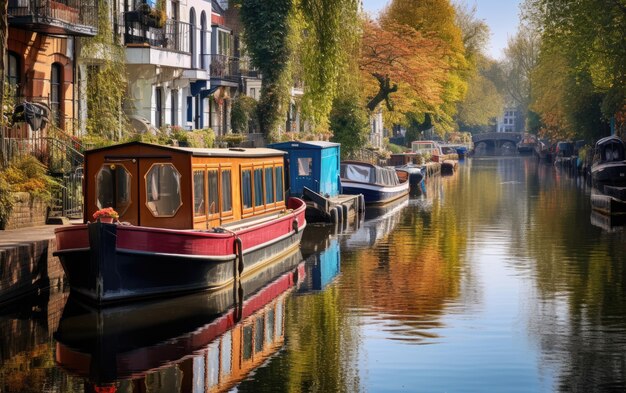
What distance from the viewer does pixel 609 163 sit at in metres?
65.7

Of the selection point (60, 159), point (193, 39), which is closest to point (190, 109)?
point (193, 39)

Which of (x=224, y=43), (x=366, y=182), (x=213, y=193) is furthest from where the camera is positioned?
(x=224, y=43)

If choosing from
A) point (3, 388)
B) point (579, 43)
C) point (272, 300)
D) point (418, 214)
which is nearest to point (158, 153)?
point (272, 300)

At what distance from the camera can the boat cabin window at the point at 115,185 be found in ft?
86.2

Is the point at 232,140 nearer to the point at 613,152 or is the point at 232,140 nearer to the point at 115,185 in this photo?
the point at 613,152

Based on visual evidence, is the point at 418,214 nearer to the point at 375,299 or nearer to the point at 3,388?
the point at 375,299

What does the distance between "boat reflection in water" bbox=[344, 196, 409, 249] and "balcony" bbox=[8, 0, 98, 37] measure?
9.54 meters

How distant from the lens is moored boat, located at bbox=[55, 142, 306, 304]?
76.8 ft

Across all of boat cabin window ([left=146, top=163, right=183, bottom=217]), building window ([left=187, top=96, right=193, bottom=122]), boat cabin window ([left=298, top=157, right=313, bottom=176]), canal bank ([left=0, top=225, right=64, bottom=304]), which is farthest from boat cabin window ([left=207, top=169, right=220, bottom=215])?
building window ([left=187, top=96, right=193, bottom=122])

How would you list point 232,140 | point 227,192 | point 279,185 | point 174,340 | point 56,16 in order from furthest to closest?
point 232,140, point 56,16, point 279,185, point 227,192, point 174,340

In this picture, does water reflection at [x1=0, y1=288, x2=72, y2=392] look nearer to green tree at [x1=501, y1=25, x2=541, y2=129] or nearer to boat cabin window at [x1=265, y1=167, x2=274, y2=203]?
boat cabin window at [x1=265, y1=167, x2=274, y2=203]

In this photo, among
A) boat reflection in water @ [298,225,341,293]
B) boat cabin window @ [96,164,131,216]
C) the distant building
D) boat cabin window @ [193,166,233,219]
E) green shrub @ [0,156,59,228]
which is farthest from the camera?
the distant building

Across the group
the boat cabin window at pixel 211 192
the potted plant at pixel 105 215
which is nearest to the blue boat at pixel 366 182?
the boat cabin window at pixel 211 192

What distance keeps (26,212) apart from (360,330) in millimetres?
9894
